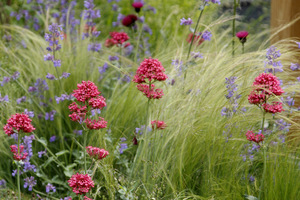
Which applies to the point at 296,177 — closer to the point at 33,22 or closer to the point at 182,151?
the point at 182,151

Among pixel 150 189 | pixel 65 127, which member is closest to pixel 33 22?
pixel 65 127

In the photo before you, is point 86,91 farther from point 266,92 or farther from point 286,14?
point 286,14

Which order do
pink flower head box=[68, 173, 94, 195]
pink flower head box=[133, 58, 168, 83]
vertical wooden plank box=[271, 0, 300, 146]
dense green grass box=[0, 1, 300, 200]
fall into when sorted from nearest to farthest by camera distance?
pink flower head box=[68, 173, 94, 195], pink flower head box=[133, 58, 168, 83], dense green grass box=[0, 1, 300, 200], vertical wooden plank box=[271, 0, 300, 146]

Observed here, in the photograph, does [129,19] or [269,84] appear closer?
[269,84]

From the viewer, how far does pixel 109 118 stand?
307 centimetres

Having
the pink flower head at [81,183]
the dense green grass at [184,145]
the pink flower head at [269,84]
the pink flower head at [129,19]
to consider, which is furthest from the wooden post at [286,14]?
the pink flower head at [81,183]

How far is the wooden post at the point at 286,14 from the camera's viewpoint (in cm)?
327

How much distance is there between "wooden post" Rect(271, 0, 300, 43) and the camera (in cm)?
327

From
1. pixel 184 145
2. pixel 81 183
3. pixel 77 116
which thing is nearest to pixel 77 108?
pixel 77 116

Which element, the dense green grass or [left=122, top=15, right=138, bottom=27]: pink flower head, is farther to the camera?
[left=122, top=15, right=138, bottom=27]: pink flower head

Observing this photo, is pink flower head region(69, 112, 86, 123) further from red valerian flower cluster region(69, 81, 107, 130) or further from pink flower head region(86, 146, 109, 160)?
pink flower head region(86, 146, 109, 160)

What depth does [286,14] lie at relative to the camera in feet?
11.0

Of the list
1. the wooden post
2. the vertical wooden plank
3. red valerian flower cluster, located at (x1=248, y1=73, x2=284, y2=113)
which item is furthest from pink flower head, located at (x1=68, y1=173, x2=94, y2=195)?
the wooden post

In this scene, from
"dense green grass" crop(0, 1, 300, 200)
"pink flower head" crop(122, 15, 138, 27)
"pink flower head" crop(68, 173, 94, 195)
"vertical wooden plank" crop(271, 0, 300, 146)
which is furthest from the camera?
"pink flower head" crop(122, 15, 138, 27)
